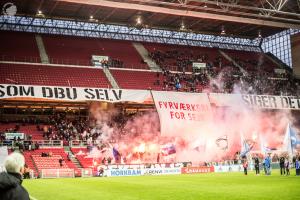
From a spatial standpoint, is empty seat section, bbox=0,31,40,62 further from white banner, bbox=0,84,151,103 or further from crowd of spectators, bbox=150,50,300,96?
crowd of spectators, bbox=150,50,300,96

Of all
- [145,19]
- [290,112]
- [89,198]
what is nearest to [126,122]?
[145,19]

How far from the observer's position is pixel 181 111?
36.1 m

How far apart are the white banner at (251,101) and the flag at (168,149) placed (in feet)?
19.6

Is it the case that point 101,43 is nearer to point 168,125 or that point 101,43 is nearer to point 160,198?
point 168,125

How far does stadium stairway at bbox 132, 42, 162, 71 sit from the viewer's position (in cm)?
4872

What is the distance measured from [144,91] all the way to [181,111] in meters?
4.74

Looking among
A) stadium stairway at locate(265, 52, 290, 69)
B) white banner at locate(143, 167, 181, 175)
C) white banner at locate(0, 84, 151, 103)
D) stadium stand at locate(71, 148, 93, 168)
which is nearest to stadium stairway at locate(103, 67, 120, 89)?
white banner at locate(0, 84, 151, 103)

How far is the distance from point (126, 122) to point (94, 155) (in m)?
6.90

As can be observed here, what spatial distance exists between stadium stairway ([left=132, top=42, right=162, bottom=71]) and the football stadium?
0.52ft

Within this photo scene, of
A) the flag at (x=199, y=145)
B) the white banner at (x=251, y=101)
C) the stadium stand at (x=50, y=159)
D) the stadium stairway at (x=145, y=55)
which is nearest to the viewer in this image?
the stadium stand at (x=50, y=159)

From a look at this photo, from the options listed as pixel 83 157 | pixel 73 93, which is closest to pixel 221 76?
pixel 73 93

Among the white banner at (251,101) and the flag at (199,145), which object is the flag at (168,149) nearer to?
the flag at (199,145)

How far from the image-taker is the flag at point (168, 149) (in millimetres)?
38866

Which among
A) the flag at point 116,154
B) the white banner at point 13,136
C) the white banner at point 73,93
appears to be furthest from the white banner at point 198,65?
the white banner at point 13,136
